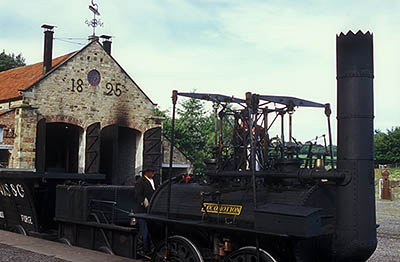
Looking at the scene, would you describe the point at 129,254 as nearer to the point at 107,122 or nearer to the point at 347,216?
the point at 347,216

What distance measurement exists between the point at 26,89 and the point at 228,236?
18.2 metres

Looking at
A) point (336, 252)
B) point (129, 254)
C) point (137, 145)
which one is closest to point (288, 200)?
point (336, 252)

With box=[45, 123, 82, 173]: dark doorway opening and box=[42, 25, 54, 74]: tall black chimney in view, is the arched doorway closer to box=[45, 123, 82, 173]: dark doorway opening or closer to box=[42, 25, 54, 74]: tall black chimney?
A: box=[45, 123, 82, 173]: dark doorway opening

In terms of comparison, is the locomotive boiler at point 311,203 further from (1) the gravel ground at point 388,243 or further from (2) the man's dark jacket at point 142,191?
(1) the gravel ground at point 388,243

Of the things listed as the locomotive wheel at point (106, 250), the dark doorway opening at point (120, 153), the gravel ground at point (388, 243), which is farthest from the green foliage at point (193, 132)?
the locomotive wheel at point (106, 250)

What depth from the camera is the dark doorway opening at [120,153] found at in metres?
26.2

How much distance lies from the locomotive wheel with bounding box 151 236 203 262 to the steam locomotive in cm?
2

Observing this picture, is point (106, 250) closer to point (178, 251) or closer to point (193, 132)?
point (178, 251)

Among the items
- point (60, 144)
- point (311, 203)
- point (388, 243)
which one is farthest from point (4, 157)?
point (311, 203)

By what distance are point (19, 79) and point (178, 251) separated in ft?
73.1

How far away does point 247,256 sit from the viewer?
22.1 feet

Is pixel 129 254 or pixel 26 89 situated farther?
pixel 26 89

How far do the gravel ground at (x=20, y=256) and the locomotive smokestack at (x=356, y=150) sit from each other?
193 inches

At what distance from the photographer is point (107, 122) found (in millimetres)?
25703
